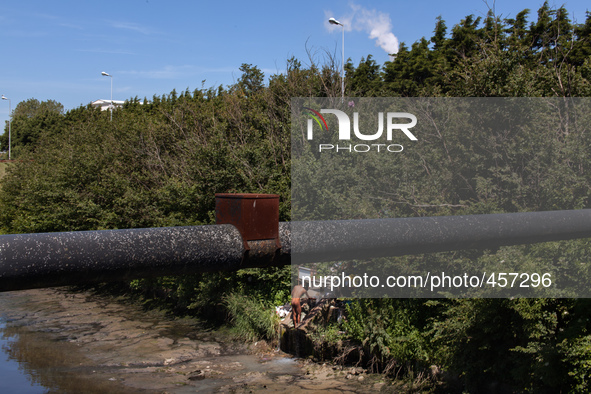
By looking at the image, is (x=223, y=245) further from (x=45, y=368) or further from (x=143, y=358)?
(x=45, y=368)

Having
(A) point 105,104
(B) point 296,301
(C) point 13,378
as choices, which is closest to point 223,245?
(B) point 296,301

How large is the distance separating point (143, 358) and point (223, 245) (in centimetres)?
1608

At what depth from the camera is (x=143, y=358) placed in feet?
53.1

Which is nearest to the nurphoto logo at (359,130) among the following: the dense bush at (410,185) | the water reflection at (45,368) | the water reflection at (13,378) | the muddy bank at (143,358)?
the dense bush at (410,185)

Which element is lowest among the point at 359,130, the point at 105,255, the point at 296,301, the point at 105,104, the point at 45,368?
the point at 45,368

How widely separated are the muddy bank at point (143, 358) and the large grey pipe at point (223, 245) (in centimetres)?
1147

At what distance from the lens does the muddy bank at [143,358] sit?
1357cm

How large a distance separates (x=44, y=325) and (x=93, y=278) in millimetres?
21543

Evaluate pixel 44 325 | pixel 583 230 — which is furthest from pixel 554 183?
pixel 44 325

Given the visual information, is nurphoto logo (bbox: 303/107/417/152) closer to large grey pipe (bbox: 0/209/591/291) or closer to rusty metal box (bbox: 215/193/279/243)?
large grey pipe (bbox: 0/209/591/291)

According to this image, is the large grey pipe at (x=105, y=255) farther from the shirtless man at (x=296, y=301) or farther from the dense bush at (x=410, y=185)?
the shirtless man at (x=296, y=301)

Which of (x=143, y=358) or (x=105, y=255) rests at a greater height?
(x=105, y=255)

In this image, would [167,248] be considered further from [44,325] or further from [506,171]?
[44,325]

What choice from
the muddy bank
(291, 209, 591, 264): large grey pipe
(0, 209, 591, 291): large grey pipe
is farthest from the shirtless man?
(291, 209, 591, 264): large grey pipe
